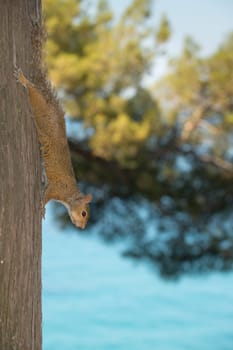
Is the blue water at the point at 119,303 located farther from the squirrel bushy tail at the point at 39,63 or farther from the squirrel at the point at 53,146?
the squirrel bushy tail at the point at 39,63

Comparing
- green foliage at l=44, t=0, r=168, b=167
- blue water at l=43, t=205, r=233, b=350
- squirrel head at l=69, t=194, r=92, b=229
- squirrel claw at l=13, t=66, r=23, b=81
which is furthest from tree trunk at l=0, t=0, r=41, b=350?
blue water at l=43, t=205, r=233, b=350

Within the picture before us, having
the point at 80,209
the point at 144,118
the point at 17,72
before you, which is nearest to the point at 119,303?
the point at 144,118

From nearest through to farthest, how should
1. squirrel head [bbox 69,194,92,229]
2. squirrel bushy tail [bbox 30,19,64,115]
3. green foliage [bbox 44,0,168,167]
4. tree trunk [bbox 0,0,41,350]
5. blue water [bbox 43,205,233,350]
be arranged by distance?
tree trunk [bbox 0,0,41,350] < squirrel bushy tail [bbox 30,19,64,115] < squirrel head [bbox 69,194,92,229] < green foliage [bbox 44,0,168,167] < blue water [bbox 43,205,233,350]

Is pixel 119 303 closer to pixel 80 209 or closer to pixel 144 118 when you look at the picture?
pixel 144 118

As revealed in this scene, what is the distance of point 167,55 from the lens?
6.65 meters

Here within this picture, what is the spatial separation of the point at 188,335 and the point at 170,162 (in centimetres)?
202

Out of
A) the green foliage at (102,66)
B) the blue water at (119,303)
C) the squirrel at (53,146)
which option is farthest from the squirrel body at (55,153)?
the blue water at (119,303)

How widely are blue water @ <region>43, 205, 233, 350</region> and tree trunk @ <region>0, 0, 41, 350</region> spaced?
15.9 feet

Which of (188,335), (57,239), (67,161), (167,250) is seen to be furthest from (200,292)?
(67,161)

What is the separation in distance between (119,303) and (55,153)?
20.4 feet

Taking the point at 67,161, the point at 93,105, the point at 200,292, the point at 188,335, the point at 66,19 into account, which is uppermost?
the point at 66,19

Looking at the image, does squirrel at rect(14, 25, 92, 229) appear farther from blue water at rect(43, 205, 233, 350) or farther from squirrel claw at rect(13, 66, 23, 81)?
blue water at rect(43, 205, 233, 350)

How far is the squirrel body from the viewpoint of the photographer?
85.4 inches

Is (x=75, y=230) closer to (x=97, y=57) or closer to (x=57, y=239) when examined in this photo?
(x=57, y=239)
